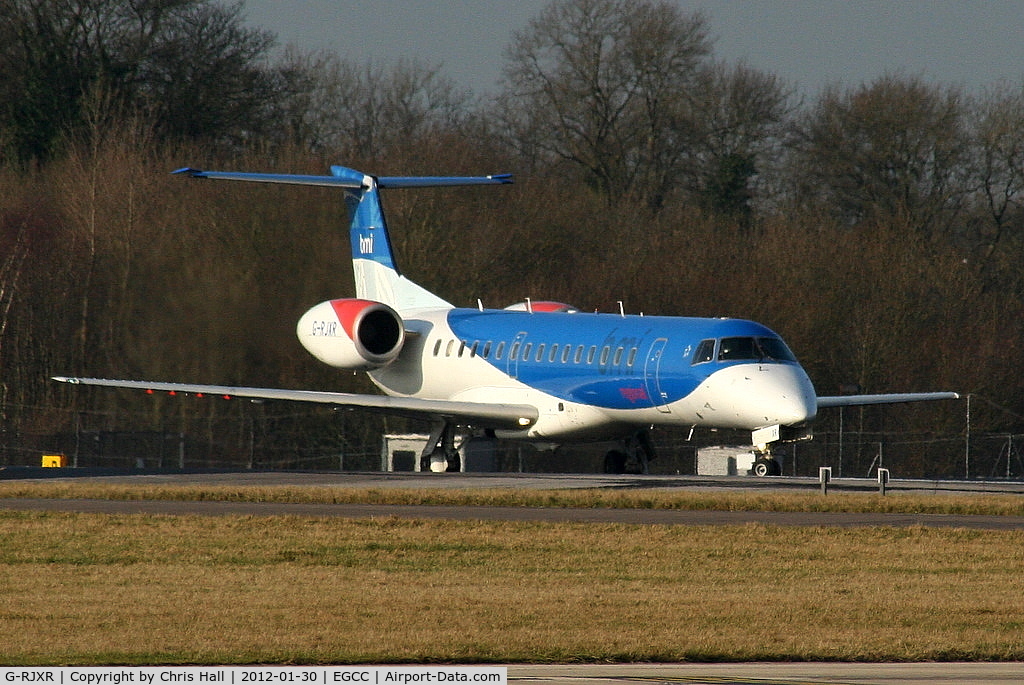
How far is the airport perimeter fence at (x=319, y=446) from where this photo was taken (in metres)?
38.2

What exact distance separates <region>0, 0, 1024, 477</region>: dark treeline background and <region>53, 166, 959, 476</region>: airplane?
10.2ft

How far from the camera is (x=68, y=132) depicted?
5450cm

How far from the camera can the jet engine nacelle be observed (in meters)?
33.7

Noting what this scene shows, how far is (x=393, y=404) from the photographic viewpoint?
31297mm

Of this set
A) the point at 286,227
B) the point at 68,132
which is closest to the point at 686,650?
the point at 286,227

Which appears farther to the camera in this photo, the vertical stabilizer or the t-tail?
the vertical stabilizer

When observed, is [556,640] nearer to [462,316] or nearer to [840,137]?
[462,316]

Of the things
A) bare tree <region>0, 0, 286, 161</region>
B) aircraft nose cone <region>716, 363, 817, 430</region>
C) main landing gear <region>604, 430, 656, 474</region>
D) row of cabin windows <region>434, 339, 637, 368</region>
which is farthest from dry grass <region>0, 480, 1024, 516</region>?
bare tree <region>0, 0, 286, 161</region>

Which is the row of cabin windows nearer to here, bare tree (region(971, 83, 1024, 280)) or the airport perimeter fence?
the airport perimeter fence

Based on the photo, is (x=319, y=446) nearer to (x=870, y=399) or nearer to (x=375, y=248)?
(x=375, y=248)

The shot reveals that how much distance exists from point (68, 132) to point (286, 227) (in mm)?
16378

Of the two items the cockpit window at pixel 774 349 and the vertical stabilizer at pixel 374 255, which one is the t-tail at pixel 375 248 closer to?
the vertical stabilizer at pixel 374 255

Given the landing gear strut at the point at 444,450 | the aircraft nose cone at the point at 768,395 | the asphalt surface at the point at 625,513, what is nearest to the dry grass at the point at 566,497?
the asphalt surface at the point at 625,513

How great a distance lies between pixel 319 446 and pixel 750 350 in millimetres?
18907
